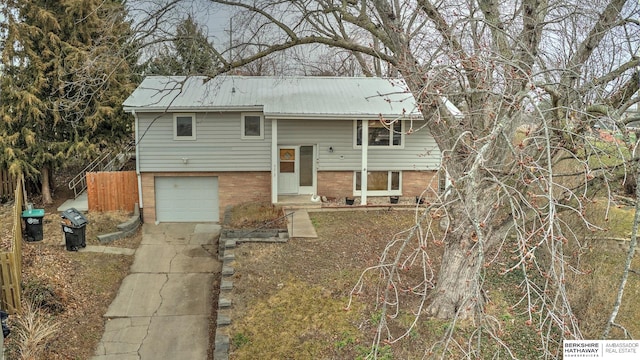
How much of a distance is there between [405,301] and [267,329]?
8.12ft

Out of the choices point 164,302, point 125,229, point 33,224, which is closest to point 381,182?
point 125,229

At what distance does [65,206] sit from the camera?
53.6 feet

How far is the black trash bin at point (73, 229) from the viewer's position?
11.9 metres

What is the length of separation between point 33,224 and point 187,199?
4.86 meters

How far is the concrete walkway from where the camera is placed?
8.17 m

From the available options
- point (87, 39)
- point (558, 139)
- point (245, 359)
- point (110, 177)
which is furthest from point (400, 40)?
point (87, 39)

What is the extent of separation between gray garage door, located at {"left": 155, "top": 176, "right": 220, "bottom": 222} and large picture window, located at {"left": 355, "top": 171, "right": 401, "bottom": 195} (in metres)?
5.06

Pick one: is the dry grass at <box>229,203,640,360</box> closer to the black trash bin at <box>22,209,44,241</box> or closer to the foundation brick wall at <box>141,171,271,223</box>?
the foundation brick wall at <box>141,171,271,223</box>

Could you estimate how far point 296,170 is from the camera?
16.2m

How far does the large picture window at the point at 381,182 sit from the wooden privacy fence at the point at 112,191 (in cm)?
779

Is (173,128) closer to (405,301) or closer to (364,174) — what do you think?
(364,174)

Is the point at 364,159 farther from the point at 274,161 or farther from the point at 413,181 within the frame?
the point at 274,161

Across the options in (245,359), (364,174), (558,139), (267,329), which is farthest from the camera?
(364,174)

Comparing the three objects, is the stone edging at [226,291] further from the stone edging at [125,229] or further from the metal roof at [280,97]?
the metal roof at [280,97]
